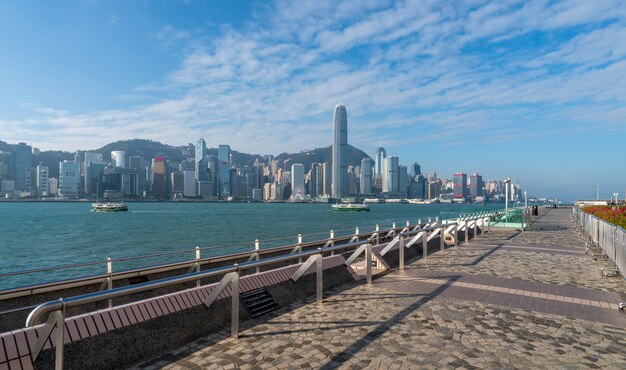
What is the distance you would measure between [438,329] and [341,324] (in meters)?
1.55

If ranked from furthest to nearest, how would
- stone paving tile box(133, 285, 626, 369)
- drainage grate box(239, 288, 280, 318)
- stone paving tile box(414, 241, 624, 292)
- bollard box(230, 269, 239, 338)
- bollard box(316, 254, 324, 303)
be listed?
stone paving tile box(414, 241, 624, 292) < bollard box(316, 254, 324, 303) < drainage grate box(239, 288, 280, 318) < bollard box(230, 269, 239, 338) < stone paving tile box(133, 285, 626, 369)

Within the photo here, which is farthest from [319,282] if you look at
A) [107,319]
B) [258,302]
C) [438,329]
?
[107,319]

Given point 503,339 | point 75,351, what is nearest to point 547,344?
point 503,339

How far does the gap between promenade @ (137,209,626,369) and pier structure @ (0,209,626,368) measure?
3cm

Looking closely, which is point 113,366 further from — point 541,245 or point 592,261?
point 541,245

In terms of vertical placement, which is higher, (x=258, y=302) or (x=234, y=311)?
(x=234, y=311)

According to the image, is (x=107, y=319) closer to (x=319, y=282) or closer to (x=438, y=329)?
(x=319, y=282)

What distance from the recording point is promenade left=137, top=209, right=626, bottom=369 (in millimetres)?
4785

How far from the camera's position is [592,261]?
42.8ft

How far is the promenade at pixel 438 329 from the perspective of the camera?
15.7ft

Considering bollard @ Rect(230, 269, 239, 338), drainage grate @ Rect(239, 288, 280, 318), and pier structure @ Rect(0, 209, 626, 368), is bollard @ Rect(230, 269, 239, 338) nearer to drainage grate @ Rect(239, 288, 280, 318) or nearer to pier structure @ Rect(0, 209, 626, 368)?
pier structure @ Rect(0, 209, 626, 368)

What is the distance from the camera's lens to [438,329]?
590 cm

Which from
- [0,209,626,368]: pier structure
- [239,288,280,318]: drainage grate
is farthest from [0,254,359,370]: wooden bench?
[239,288,280,318]: drainage grate

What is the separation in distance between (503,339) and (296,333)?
312 centimetres
